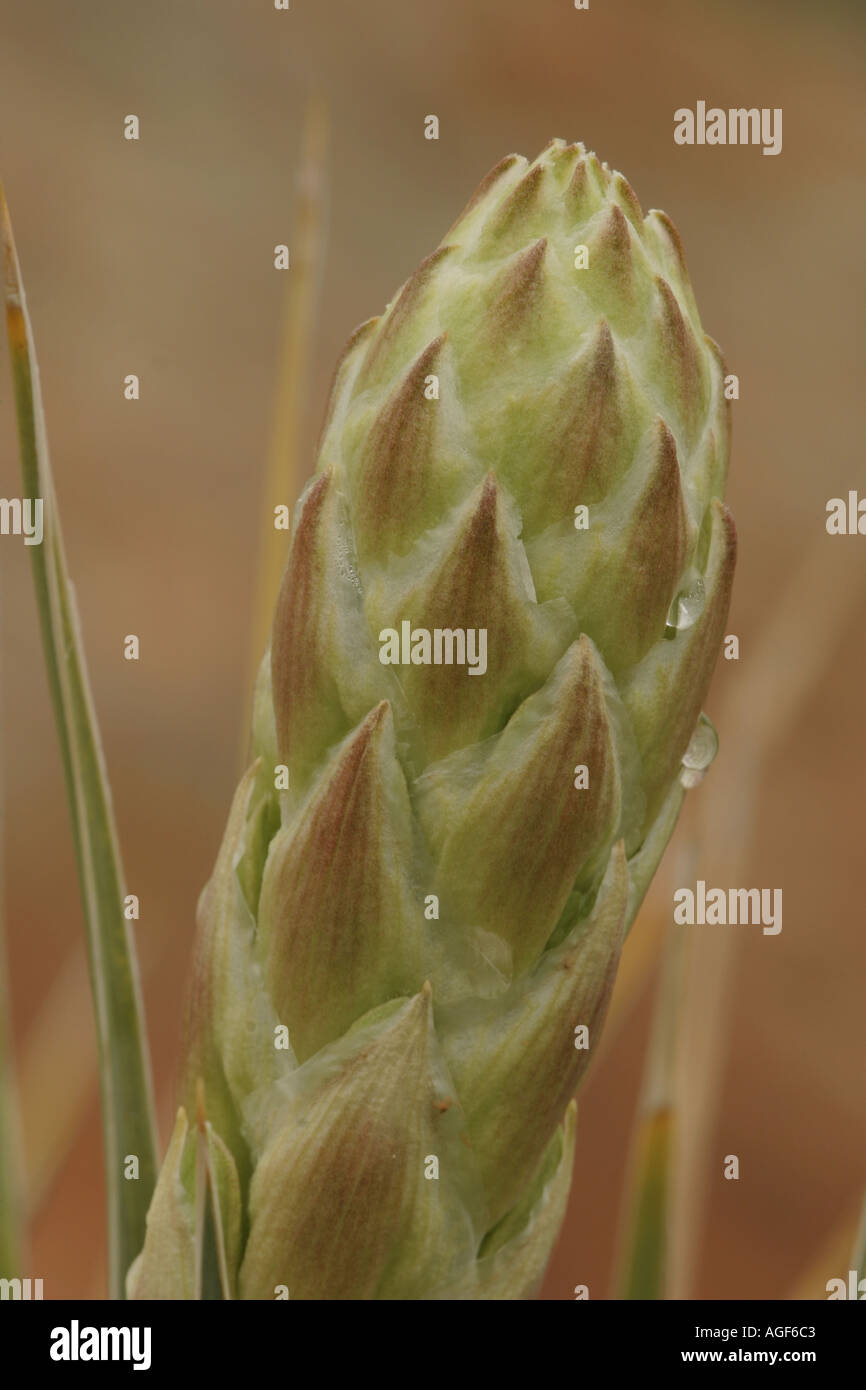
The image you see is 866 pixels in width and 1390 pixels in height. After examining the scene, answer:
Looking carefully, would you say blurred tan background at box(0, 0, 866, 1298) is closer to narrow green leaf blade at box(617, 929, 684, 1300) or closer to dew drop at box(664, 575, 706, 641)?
narrow green leaf blade at box(617, 929, 684, 1300)

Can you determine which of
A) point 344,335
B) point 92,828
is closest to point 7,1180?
point 92,828

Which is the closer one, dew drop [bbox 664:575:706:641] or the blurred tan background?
dew drop [bbox 664:575:706:641]

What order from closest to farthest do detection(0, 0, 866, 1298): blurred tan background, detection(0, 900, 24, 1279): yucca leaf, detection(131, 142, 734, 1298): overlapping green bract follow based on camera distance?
detection(131, 142, 734, 1298): overlapping green bract < detection(0, 900, 24, 1279): yucca leaf < detection(0, 0, 866, 1298): blurred tan background

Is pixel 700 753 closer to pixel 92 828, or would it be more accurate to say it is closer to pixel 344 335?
pixel 92 828

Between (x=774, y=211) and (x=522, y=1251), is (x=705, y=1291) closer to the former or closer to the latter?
(x=522, y=1251)

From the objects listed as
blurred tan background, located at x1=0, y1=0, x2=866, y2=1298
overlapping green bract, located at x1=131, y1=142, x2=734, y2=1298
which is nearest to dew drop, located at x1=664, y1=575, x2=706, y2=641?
overlapping green bract, located at x1=131, y1=142, x2=734, y2=1298

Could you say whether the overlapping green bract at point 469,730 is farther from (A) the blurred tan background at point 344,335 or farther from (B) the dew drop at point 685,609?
(A) the blurred tan background at point 344,335

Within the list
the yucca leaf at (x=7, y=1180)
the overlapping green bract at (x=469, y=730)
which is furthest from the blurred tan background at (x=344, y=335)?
the overlapping green bract at (x=469, y=730)
